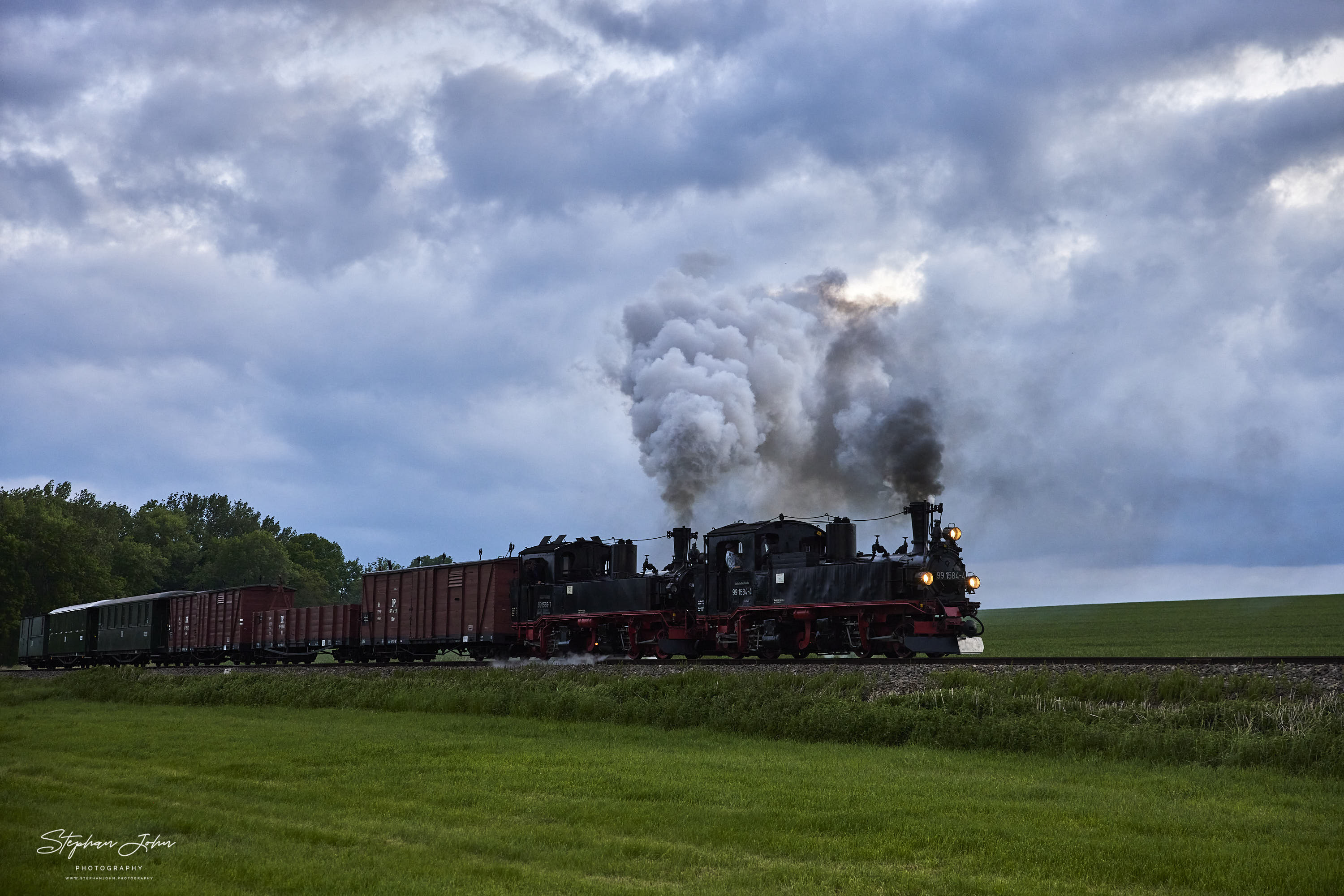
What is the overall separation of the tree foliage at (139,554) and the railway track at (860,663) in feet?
55.5

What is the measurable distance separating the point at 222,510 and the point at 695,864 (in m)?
151

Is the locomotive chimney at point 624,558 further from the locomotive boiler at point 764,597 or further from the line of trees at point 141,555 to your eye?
the line of trees at point 141,555

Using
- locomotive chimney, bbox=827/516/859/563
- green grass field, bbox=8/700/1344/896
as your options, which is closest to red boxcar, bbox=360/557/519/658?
locomotive chimney, bbox=827/516/859/563

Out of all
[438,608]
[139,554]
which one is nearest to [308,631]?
[438,608]

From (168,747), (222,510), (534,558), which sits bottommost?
(168,747)

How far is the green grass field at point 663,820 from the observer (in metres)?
8.58

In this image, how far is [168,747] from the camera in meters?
16.8

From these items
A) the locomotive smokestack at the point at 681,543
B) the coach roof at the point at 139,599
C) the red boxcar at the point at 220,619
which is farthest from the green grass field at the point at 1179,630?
the coach roof at the point at 139,599

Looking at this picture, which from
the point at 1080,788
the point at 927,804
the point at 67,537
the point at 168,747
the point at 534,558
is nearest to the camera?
the point at 927,804

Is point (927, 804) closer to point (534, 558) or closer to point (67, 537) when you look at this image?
point (534, 558)

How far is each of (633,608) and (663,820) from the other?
1798cm

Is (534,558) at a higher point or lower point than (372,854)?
higher

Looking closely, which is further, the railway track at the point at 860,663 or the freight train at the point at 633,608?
the freight train at the point at 633,608

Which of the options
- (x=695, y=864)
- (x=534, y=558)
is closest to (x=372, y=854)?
(x=695, y=864)
